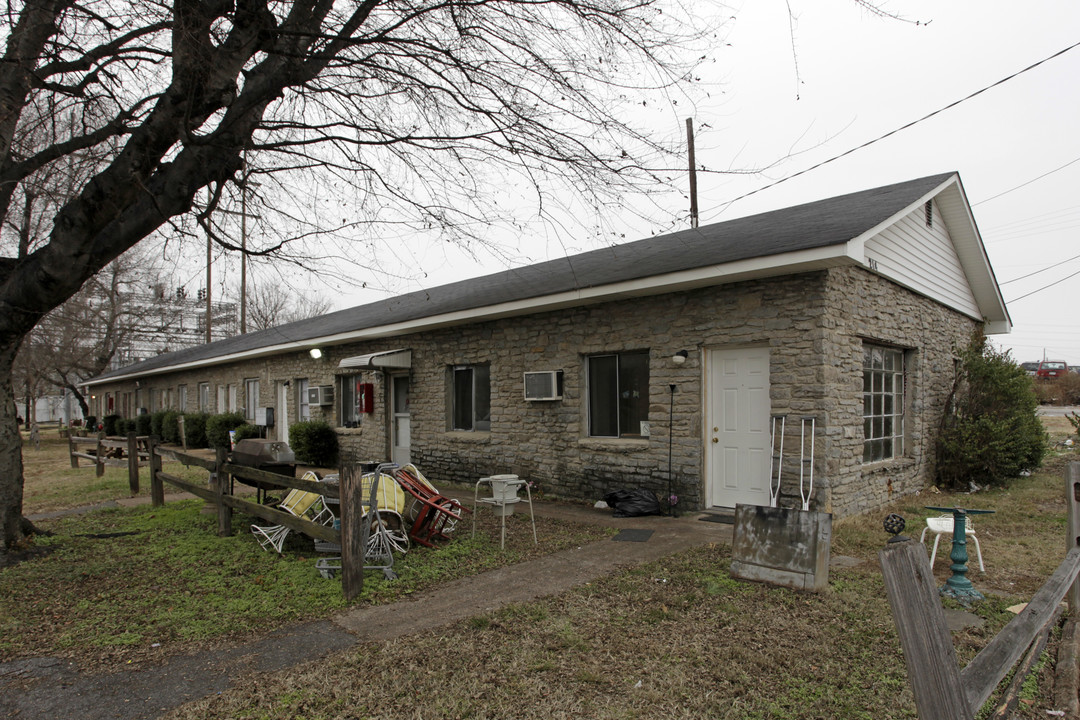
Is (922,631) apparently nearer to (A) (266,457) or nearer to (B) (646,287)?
(B) (646,287)

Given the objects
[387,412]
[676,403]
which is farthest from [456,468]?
[676,403]

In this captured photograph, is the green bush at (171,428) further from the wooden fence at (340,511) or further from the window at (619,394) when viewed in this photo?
the window at (619,394)

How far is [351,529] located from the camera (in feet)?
15.5

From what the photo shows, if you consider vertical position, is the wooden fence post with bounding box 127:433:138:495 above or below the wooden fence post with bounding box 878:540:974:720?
below

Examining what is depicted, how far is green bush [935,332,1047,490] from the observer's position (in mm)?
9594

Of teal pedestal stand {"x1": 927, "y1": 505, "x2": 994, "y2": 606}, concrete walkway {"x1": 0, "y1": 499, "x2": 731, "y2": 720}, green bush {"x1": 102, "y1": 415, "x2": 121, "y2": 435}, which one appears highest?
teal pedestal stand {"x1": 927, "y1": 505, "x2": 994, "y2": 606}

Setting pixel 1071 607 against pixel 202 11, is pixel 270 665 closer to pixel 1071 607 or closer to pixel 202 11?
pixel 202 11

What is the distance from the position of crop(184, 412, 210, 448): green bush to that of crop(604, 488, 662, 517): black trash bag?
50.2 feet

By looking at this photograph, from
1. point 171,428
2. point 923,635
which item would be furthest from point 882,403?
point 171,428

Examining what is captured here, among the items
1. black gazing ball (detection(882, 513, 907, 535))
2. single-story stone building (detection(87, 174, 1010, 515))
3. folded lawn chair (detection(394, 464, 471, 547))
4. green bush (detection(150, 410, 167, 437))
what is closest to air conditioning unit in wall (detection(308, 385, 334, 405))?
single-story stone building (detection(87, 174, 1010, 515))

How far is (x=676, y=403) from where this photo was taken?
7.97m

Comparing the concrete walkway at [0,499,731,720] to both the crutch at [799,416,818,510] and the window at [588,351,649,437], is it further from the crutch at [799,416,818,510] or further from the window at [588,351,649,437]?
the window at [588,351,649,437]

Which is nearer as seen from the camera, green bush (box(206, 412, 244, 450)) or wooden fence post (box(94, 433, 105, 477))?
wooden fence post (box(94, 433, 105, 477))

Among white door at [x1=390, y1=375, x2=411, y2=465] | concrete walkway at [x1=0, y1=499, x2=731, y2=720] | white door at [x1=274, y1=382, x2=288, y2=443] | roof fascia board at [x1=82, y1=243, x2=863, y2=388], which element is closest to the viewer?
concrete walkway at [x1=0, y1=499, x2=731, y2=720]
